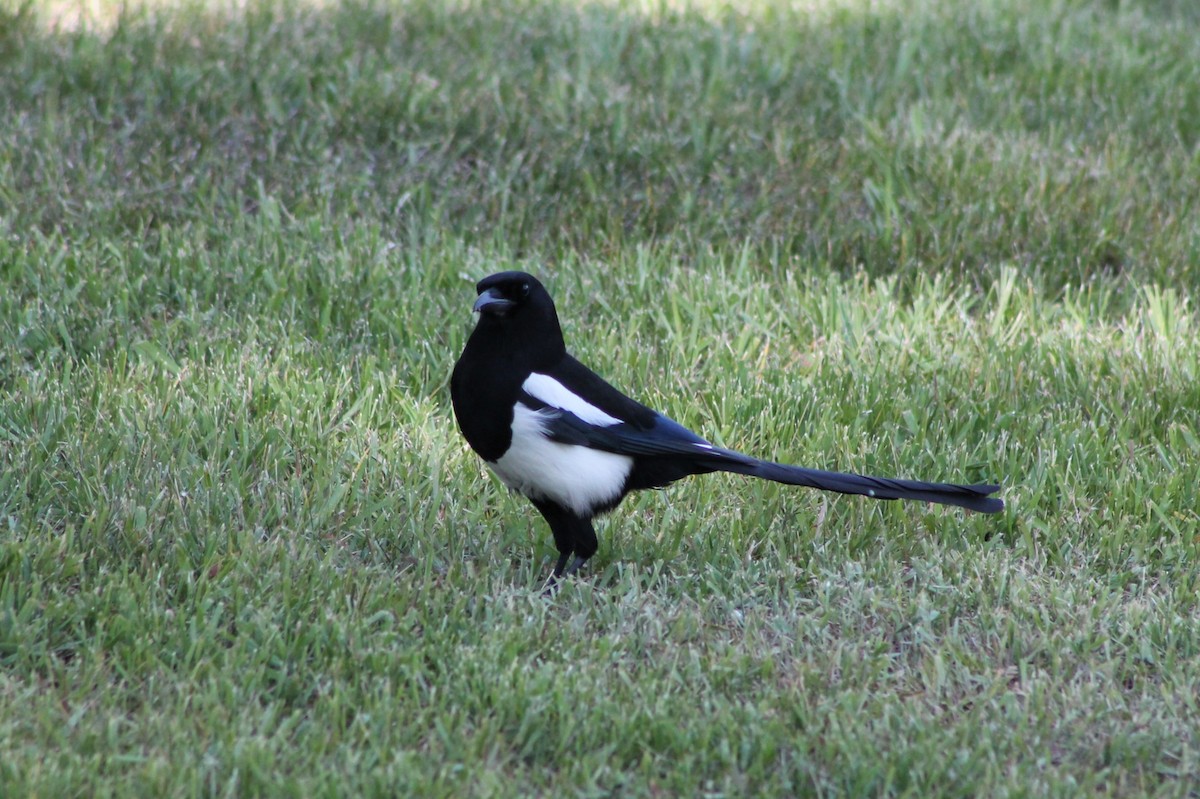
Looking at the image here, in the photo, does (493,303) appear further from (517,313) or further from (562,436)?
(562,436)

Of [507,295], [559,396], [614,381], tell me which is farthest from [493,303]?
[614,381]

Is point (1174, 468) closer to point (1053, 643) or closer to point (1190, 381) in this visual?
point (1190, 381)

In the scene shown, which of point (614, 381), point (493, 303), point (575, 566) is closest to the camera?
point (493, 303)

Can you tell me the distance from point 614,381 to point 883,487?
54.0 inches

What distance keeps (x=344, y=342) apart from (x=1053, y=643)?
2.65 metres

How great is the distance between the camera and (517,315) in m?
3.50

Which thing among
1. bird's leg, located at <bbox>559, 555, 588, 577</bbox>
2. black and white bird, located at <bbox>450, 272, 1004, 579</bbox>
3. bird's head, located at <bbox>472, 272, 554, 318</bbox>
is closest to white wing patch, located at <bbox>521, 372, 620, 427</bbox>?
black and white bird, located at <bbox>450, 272, 1004, 579</bbox>

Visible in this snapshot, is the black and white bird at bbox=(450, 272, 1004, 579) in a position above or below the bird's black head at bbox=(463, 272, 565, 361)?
below

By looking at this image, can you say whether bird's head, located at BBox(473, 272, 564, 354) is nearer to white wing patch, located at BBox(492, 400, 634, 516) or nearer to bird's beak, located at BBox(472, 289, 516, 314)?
bird's beak, located at BBox(472, 289, 516, 314)

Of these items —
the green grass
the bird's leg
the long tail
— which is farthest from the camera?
the bird's leg

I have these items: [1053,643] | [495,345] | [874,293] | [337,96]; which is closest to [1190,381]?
[874,293]

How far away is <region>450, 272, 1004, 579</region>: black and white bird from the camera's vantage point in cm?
344

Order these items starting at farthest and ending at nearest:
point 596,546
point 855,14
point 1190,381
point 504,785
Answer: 1. point 855,14
2. point 1190,381
3. point 596,546
4. point 504,785

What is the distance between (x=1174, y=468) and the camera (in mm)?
4188
